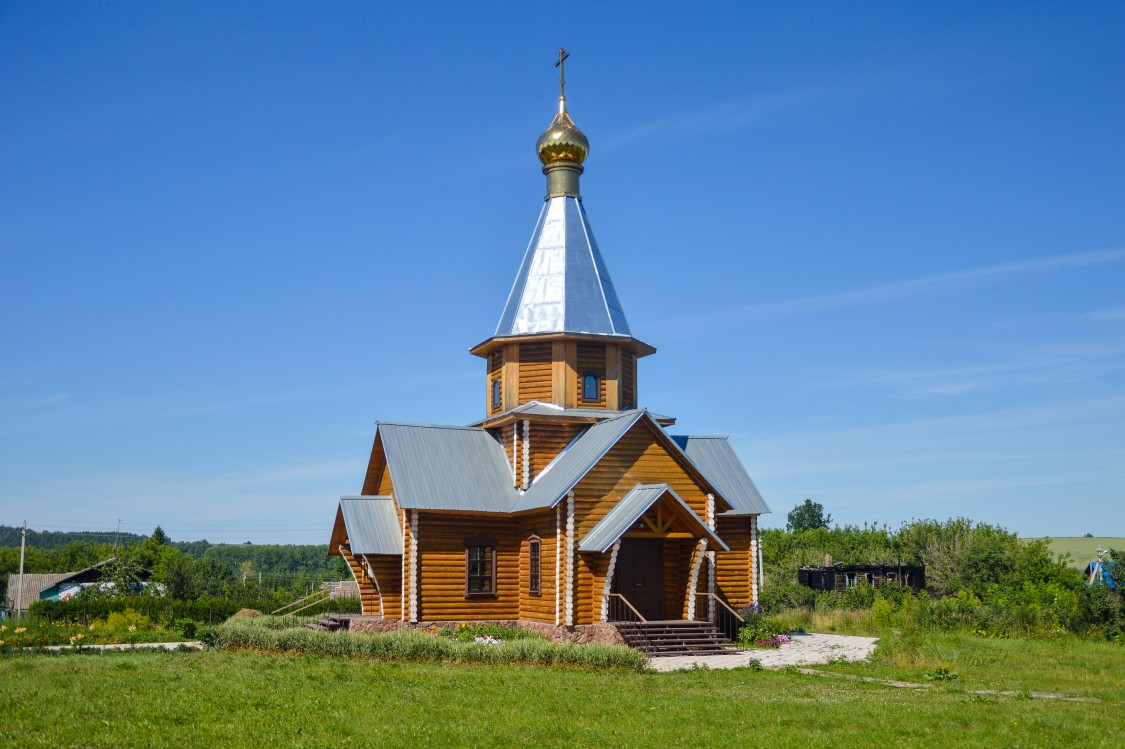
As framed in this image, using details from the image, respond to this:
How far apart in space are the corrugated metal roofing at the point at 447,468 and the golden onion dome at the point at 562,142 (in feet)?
24.0

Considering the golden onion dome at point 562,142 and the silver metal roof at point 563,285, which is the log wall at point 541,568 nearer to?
the silver metal roof at point 563,285

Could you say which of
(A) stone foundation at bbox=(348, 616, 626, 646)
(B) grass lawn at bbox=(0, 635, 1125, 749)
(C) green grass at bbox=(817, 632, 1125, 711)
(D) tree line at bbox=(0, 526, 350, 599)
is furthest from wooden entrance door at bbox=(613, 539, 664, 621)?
(D) tree line at bbox=(0, 526, 350, 599)

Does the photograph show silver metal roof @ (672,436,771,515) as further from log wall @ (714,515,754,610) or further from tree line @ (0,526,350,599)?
tree line @ (0,526,350,599)

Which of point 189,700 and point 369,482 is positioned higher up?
point 369,482

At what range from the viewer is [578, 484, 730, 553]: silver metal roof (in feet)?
67.5

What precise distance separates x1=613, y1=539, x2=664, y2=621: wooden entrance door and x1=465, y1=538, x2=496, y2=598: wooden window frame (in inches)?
113

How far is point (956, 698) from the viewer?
44.1 ft

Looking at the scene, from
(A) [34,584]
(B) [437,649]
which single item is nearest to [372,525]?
(B) [437,649]

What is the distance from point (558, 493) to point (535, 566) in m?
2.21

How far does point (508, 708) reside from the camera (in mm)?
12188

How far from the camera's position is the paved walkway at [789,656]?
Answer: 59.7 ft

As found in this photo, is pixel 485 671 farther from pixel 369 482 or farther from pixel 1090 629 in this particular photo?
pixel 1090 629

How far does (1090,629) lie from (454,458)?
1455 cm

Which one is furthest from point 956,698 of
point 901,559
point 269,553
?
point 269,553
